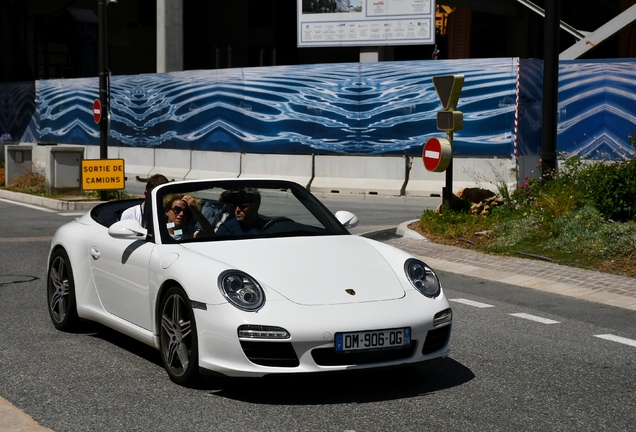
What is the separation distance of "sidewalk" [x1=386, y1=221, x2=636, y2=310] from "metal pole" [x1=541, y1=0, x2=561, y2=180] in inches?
115

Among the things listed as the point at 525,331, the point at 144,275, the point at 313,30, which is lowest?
the point at 525,331

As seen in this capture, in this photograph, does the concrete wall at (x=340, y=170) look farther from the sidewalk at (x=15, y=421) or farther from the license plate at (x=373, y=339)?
the sidewalk at (x=15, y=421)

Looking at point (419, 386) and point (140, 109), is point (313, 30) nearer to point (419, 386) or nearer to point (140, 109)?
point (140, 109)

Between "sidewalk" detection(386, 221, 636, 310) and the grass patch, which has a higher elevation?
the grass patch

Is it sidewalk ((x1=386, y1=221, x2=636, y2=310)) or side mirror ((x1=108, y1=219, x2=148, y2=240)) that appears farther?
sidewalk ((x1=386, y1=221, x2=636, y2=310))

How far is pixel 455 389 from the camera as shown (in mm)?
6570

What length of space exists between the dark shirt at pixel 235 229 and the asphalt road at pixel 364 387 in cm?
104

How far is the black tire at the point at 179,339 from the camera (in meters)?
6.40

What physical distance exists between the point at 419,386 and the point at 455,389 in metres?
0.23

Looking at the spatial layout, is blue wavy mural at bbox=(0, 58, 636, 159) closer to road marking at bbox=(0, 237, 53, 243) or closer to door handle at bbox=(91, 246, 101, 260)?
road marking at bbox=(0, 237, 53, 243)

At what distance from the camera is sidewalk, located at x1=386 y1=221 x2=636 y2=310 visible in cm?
1059

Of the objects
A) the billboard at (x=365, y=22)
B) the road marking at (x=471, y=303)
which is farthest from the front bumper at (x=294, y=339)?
the billboard at (x=365, y=22)

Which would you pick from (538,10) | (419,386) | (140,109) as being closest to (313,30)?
(140,109)

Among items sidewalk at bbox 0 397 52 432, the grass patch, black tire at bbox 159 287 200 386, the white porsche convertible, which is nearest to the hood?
the white porsche convertible
